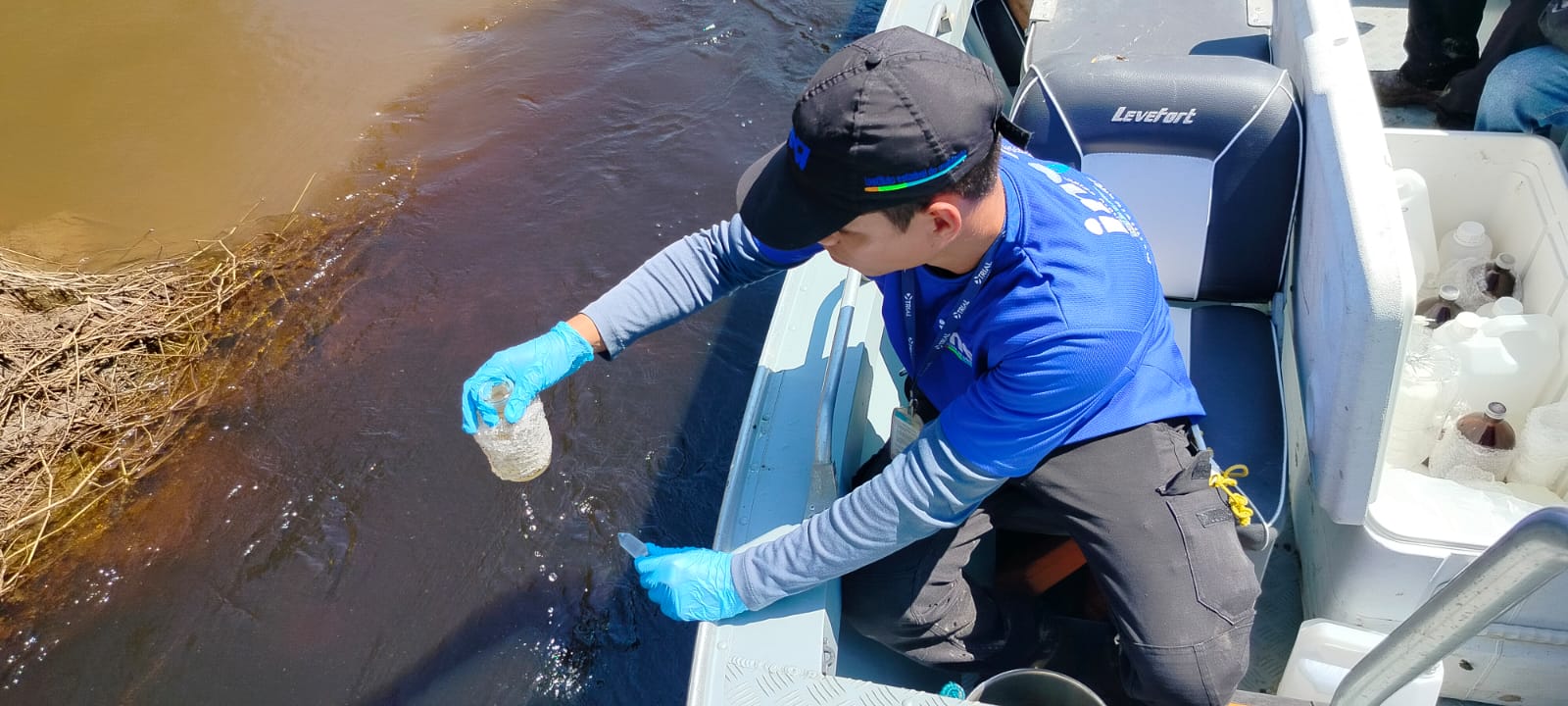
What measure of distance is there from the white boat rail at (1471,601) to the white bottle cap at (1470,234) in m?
1.65

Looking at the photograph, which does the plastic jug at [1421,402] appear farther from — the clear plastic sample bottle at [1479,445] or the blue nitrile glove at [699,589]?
the blue nitrile glove at [699,589]

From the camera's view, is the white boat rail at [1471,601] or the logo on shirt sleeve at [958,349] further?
the logo on shirt sleeve at [958,349]

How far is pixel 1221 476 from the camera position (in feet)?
6.06

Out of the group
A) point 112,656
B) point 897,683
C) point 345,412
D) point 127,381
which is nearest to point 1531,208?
point 897,683

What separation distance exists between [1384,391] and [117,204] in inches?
205

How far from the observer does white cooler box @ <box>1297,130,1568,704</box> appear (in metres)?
1.80

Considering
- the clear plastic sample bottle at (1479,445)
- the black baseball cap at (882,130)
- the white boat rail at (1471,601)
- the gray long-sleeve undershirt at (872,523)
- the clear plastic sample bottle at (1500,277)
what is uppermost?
the black baseball cap at (882,130)

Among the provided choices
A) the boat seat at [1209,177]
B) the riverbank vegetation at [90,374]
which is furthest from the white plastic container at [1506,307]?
the riverbank vegetation at [90,374]

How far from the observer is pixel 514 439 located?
205 centimetres

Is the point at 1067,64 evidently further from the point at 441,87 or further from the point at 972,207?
the point at 441,87

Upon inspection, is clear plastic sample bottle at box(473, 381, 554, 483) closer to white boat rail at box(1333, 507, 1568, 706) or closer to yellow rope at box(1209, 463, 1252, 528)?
yellow rope at box(1209, 463, 1252, 528)

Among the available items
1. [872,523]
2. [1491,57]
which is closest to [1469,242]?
[1491,57]

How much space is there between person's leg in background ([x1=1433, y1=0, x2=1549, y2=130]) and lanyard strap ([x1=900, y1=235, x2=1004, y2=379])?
6.59ft

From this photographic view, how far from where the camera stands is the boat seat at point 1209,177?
7.18 feet
